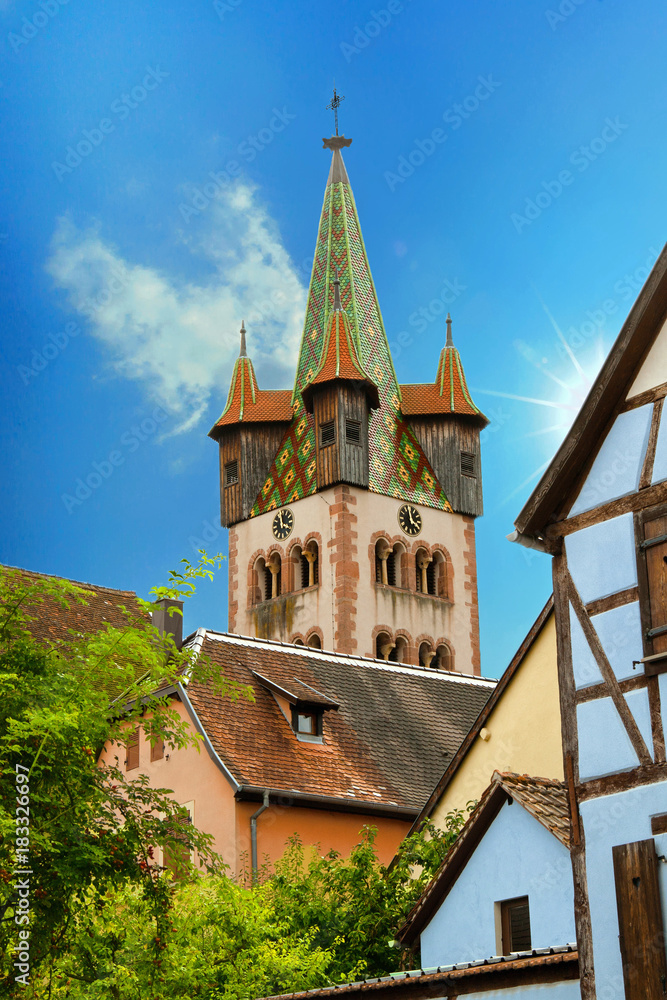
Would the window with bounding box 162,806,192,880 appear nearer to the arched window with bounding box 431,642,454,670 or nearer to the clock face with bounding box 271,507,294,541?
the arched window with bounding box 431,642,454,670

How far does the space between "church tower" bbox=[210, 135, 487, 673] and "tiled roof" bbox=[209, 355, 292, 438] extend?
8cm

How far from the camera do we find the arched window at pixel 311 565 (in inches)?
2544

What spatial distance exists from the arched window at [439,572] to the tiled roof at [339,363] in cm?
725

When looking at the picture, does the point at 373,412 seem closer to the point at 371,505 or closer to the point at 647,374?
the point at 371,505

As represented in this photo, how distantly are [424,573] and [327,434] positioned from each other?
770 cm

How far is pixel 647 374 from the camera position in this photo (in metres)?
A: 14.4

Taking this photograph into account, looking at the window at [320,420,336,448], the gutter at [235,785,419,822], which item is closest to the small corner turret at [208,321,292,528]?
the window at [320,420,336,448]

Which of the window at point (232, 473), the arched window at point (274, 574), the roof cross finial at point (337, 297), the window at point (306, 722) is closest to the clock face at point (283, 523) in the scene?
the arched window at point (274, 574)

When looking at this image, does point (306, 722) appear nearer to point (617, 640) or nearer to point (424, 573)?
point (617, 640)

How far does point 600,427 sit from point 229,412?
5415cm

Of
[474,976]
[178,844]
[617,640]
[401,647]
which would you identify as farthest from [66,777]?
[401,647]

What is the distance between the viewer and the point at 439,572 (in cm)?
6688

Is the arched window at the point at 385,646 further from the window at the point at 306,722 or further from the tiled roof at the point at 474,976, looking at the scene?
the tiled roof at the point at 474,976

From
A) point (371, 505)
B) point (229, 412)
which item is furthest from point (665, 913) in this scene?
point (229, 412)
